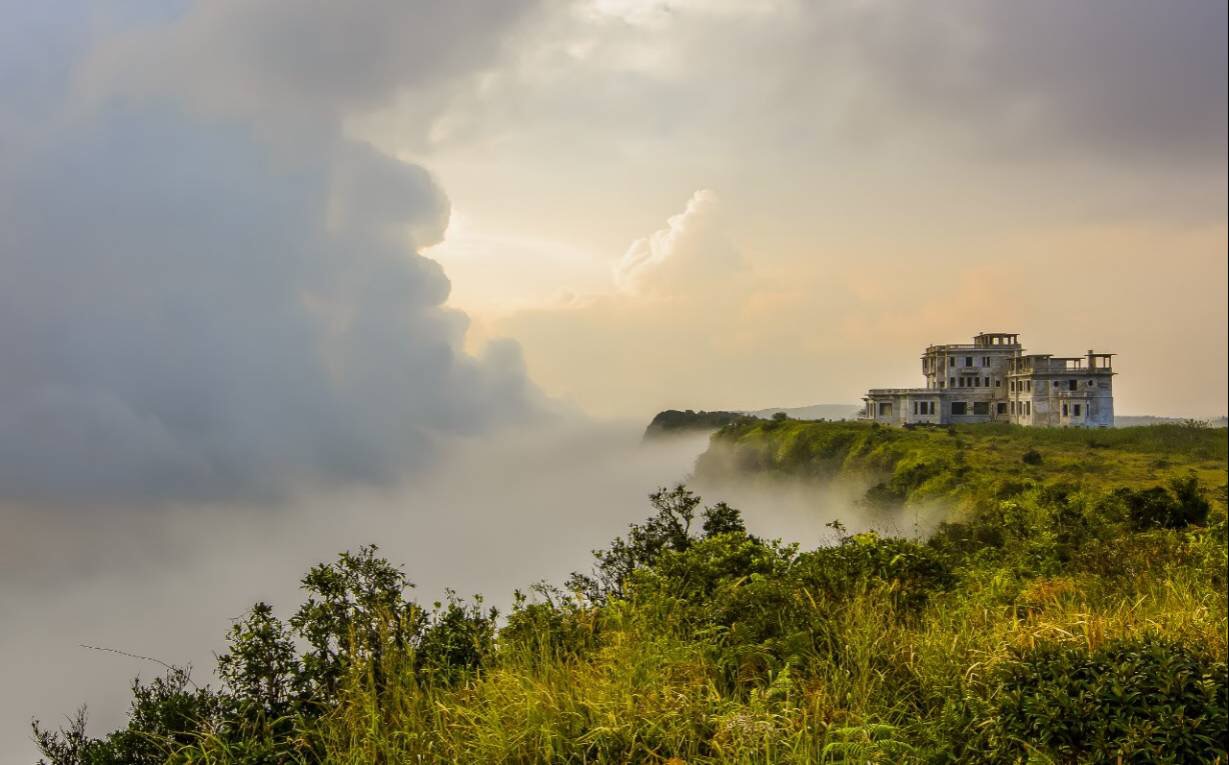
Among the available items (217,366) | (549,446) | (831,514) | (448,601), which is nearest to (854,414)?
(831,514)

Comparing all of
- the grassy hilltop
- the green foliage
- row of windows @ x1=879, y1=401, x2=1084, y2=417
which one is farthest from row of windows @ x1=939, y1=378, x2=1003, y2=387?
the green foliage

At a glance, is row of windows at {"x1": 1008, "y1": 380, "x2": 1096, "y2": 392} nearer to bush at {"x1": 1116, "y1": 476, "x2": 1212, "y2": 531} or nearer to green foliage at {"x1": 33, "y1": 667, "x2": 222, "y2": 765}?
bush at {"x1": 1116, "y1": 476, "x2": 1212, "y2": 531}

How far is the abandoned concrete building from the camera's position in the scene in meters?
28.7

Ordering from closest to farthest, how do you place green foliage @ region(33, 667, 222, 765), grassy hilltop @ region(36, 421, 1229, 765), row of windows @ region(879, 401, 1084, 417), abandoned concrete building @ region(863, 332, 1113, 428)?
1. grassy hilltop @ region(36, 421, 1229, 765)
2. green foliage @ region(33, 667, 222, 765)
3. abandoned concrete building @ region(863, 332, 1113, 428)
4. row of windows @ region(879, 401, 1084, 417)

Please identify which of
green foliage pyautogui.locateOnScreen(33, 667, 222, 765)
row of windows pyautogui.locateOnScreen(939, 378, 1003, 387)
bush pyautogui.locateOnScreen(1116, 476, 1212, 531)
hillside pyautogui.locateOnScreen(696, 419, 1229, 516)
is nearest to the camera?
green foliage pyautogui.locateOnScreen(33, 667, 222, 765)

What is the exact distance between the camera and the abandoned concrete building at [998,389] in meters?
28.7

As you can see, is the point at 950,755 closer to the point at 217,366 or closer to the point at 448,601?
the point at 448,601

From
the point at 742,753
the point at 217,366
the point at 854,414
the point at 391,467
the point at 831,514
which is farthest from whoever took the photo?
the point at 854,414

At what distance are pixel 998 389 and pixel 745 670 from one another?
31.0 metres

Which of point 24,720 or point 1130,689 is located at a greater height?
point 1130,689

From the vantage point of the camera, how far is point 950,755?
3.63 meters

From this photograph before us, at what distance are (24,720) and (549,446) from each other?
21.4ft

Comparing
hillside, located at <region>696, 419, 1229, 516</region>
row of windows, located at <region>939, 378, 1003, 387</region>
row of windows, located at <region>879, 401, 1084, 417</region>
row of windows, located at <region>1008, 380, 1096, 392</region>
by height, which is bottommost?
hillside, located at <region>696, 419, 1229, 516</region>

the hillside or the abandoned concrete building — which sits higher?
the abandoned concrete building
